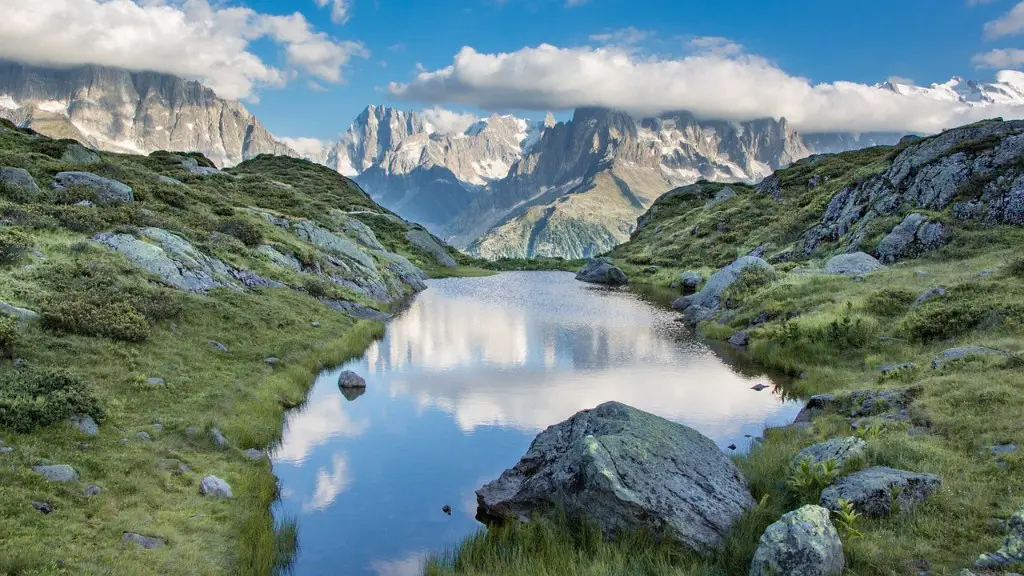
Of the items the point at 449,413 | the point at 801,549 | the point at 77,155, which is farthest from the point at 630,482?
the point at 77,155

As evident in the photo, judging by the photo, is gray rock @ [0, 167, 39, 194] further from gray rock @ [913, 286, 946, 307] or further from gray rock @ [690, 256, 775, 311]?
gray rock @ [913, 286, 946, 307]

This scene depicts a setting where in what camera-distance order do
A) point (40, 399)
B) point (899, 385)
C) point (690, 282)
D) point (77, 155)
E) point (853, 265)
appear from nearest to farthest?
point (40, 399), point (899, 385), point (853, 265), point (77, 155), point (690, 282)

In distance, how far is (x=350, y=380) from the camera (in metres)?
31.0

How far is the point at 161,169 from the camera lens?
3767 inches

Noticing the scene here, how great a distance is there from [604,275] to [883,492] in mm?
92689

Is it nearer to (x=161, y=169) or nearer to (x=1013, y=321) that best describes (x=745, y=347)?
(x=1013, y=321)

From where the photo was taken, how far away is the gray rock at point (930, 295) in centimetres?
3325

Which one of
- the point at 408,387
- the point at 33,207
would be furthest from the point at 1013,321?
the point at 33,207

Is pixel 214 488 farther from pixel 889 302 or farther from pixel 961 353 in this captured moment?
pixel 889 302

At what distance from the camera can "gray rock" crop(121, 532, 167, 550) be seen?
12.9 metres

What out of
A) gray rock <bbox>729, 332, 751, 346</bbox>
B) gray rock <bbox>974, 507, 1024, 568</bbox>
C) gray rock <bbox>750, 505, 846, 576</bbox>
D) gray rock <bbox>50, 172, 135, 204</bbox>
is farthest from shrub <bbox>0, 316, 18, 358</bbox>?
gray rock <bbox>729, 332, 751, 346</bbox>

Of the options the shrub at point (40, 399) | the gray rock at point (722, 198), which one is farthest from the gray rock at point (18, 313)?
the gray rock at point (722, 198)

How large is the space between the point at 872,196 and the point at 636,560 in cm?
7555

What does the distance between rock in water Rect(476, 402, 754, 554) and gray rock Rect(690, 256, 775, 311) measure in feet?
127
